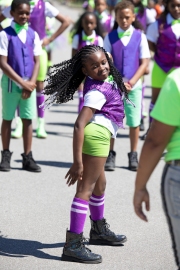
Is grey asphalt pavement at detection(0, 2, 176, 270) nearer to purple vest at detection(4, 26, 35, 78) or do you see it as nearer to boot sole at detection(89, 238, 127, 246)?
boot sole at detection(89, 238, 127, 246)

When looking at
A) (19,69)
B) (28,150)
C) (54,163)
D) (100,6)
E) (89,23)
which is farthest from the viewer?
(100,6)

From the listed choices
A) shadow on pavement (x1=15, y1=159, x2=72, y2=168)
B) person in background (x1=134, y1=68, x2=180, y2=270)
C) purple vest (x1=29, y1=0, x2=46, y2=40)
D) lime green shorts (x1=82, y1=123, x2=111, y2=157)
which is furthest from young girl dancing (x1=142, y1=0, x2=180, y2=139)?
person in background (x1=134, y1=68, x2=180, y2=270)

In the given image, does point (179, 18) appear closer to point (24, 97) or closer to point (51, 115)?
point (24, 97)

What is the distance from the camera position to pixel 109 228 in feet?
19.2

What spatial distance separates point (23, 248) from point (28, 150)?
2.39m

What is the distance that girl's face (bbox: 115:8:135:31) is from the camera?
780 centimetres

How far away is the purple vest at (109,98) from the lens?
518 cm

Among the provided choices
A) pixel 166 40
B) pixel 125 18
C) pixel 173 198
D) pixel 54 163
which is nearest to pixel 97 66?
pixel 173 198

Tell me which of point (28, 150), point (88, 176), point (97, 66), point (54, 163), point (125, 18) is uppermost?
point (125, 18)

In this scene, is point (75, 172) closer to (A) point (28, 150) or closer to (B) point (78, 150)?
(B) point (78, 150)

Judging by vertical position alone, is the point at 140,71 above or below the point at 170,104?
below

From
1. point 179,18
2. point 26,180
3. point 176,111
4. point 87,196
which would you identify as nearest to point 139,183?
point 176,111

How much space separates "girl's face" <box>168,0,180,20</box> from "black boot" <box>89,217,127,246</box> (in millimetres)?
3702

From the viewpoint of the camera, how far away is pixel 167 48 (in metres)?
8.56
